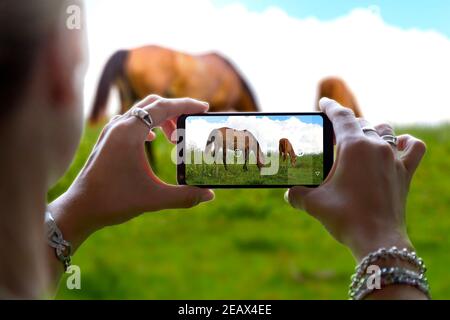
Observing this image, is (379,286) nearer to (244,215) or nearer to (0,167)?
(0,167)

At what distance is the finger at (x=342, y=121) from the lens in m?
0.43

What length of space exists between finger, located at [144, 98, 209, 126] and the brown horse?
1202 millimetres

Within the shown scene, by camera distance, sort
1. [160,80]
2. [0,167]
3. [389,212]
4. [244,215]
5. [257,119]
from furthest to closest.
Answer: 1. [160,80]
2. [244,215]
3. [257,119]
4. [389,212]
5. [0,167]

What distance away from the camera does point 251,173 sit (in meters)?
0.48

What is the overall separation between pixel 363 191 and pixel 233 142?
0.12 metres

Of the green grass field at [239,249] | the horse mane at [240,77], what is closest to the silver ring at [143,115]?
the green grass field at [239,249]

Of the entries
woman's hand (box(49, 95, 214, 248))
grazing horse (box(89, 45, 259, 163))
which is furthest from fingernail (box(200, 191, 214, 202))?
grazing horse (box(89, 45, 259, 163))

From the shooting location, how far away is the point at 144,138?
1.58 feet

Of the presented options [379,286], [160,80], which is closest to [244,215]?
[160,80]

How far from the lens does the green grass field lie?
1542mm

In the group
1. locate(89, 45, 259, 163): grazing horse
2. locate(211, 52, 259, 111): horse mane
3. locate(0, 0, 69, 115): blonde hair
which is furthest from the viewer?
locate(211, 52, 259, 111): horse mane

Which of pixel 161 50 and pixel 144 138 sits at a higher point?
pixel 161 50

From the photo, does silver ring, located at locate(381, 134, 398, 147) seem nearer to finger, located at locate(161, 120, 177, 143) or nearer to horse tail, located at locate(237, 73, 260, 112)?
finger, located at locate(161, 120, 177, 143)

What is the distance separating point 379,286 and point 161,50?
1.60 metres
